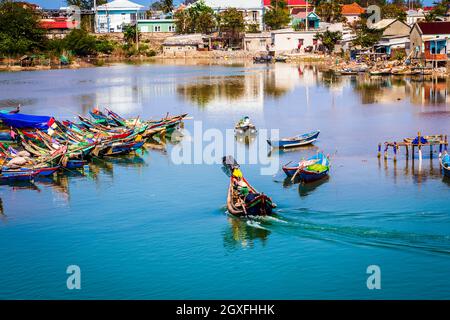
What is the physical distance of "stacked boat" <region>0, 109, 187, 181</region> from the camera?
26.8 meters

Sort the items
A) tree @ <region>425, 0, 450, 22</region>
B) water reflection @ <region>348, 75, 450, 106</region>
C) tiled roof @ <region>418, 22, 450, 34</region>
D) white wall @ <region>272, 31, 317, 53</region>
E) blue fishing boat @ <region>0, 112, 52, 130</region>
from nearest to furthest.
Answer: blue fishing boat @ <region>0, 112, 52, 130</region>, water reflection @ <region>348, 75, 450, 106</region>, tiled roof @ <region>418, 22, 450, 34</region>, tree @ <region>425, 0, 450, 22</region>, white wall @ <region>272, 31, 317, 53</region>

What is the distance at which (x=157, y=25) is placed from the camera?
10788 cm

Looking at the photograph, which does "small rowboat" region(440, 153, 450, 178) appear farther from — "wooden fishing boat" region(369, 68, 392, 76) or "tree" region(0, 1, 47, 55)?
"tree" region(0, 1, 47, 55)

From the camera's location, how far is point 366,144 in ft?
104

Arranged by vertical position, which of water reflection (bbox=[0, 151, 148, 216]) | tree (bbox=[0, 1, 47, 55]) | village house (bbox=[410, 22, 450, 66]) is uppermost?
tree (bbox=[0, 1, 47, 55])

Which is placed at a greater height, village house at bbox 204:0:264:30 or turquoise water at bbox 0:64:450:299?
village house at bbox 204:0:264:30

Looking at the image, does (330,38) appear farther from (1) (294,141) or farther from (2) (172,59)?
(1) (294,141)

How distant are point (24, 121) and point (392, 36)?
4585 centimetres

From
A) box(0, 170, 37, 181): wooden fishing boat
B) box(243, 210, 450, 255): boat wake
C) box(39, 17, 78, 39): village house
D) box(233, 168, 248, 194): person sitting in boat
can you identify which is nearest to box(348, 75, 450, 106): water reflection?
box(233, 168, 248, 194): person sitting in boat

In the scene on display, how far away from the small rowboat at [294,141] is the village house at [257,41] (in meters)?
67.4

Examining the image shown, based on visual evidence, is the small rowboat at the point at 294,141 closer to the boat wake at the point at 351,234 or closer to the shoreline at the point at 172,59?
the boat wake at the point at 351,234

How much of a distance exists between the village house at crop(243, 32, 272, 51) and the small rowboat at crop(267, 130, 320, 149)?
221ft

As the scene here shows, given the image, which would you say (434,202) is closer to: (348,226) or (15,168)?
(348,226)

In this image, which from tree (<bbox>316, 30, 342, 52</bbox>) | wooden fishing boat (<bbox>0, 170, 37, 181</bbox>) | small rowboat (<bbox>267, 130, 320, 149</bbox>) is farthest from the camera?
tree (<bbox>316, 30, 342, 52</bbox>)
